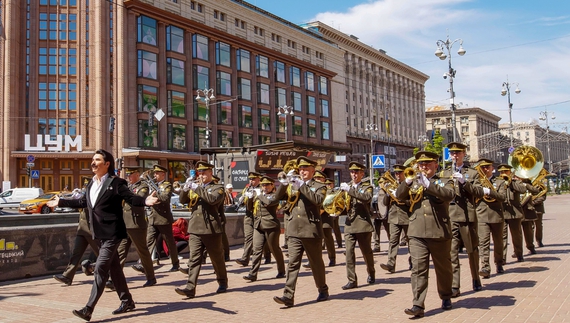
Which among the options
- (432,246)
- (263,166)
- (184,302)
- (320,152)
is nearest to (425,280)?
(432,246)

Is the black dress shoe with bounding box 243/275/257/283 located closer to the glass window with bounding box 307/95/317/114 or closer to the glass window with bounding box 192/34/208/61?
the glass window with bounding box 192/34/208/61

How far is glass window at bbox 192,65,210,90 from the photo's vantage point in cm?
4994

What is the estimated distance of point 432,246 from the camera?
23.1 ft

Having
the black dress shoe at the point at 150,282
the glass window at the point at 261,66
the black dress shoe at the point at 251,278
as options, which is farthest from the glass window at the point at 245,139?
the black dress shoe at the point at 150,282

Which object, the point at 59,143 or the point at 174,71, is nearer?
the point at 59,143

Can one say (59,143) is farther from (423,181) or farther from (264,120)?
(423,181)

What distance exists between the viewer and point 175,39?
157 ft

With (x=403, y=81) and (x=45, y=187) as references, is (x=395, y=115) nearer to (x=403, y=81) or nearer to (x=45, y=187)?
(x=403, y=81)

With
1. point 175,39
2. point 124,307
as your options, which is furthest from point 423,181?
point 175,39

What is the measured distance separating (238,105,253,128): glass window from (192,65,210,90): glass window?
5305 mm

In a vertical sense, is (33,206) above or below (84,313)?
above

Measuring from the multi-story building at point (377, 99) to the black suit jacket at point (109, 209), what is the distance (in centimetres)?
6247

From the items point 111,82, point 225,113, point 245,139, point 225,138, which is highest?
point 111,82

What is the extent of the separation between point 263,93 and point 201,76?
9.60 meters
